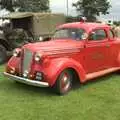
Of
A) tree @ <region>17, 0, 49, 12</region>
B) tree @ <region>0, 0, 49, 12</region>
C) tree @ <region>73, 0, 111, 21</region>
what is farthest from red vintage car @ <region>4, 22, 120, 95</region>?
tree @ <region>73, 0, 111, 21</region>

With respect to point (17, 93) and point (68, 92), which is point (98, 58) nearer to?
point (68, 92)

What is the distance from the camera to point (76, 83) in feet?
32.2

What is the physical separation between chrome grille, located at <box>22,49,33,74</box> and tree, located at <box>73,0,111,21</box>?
3244 cm

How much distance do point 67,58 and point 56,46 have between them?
405 mm

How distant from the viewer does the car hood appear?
8883 mm

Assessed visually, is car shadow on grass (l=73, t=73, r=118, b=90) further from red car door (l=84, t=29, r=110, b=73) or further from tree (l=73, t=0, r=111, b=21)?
tree (l=73, t=0, r=111, b=21)

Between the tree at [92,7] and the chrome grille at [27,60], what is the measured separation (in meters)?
32.4

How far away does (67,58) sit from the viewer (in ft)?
30.0

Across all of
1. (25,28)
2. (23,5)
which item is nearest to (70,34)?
(25,28)

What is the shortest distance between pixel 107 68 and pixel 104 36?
0.92m

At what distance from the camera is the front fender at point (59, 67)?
848 cm

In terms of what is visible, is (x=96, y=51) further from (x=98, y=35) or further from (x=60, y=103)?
(x=60, y=103)

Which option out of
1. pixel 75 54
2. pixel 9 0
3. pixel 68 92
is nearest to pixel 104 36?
pixel 75 54

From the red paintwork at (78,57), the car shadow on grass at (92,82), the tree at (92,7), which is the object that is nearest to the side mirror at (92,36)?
the red paintwork at (78,57)
